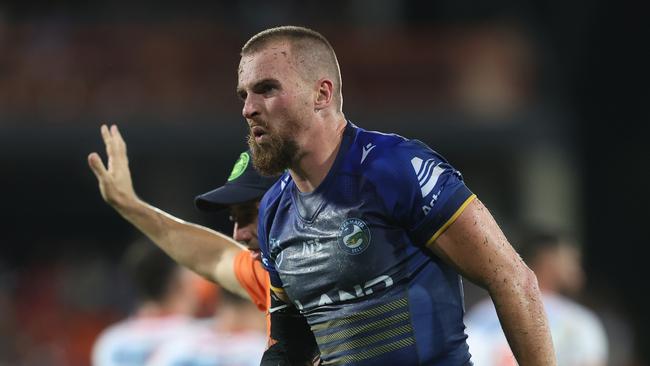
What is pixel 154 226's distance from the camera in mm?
4859

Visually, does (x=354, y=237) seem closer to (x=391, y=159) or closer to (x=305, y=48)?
(x=391, y=159)

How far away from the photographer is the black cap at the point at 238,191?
181 inches

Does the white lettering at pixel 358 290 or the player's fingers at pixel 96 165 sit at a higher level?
the player's fingers at pixel 96 165

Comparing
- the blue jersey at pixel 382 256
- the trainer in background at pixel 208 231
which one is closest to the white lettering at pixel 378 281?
the blue jersey at pixel 382 256

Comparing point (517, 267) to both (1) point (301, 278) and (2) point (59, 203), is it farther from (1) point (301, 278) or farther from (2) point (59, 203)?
(2) point (59, 203)

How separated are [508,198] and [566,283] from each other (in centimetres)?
1401

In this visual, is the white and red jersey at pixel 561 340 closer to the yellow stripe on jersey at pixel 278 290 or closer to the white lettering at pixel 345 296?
the yellow stripe on jersey at pixel 278 290

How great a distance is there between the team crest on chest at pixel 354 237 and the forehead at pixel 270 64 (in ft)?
1.59

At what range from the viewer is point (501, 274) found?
3590 mm

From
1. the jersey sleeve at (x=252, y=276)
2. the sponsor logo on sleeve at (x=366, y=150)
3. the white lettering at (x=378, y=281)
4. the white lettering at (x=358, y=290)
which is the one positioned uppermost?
the sponsor logo on sleeve at (x=366, y=150)

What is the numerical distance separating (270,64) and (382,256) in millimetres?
659

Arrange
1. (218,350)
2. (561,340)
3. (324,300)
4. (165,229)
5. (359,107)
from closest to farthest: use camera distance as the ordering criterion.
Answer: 1. (324,300)
2. (165,229)
3. (218,350)
4. (561,340)
5. (359,107)

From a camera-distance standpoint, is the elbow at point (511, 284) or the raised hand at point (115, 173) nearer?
the elbow at point (511, 284)

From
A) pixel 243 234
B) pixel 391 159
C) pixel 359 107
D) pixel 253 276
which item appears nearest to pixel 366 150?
pixel 391 159
